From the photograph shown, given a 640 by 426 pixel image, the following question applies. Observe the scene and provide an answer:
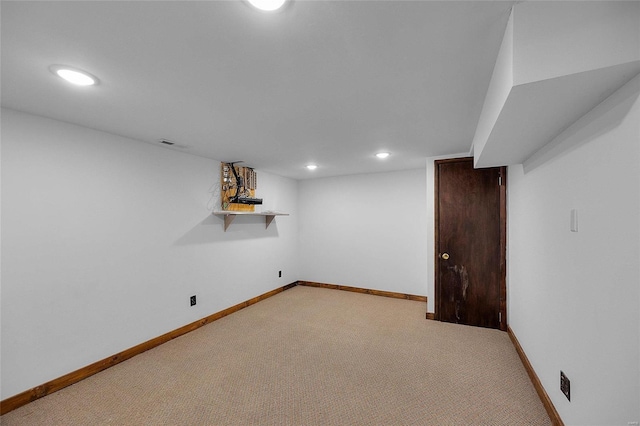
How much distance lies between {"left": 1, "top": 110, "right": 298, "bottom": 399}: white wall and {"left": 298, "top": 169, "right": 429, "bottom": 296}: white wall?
2090 mm

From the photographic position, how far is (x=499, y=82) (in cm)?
140

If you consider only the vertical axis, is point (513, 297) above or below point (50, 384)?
above

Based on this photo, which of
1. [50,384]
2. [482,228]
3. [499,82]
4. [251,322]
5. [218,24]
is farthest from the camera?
[251,322]

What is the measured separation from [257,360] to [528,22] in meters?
3.06

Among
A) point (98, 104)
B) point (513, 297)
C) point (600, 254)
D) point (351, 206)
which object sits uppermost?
point (98, 104)

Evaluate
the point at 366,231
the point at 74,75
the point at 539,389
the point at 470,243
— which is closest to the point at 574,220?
the point at 539,389

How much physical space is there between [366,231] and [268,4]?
169 inches

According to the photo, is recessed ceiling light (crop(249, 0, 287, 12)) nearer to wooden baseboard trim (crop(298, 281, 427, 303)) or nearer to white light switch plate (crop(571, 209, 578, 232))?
white light switch plate (crop(571, 209, 578, 232))

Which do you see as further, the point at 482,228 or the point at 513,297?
the point at 482,228

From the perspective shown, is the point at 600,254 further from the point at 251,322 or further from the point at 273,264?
the point at 273,264

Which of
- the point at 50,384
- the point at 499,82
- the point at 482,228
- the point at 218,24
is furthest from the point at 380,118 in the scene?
the point at 50,384

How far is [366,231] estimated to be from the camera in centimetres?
507

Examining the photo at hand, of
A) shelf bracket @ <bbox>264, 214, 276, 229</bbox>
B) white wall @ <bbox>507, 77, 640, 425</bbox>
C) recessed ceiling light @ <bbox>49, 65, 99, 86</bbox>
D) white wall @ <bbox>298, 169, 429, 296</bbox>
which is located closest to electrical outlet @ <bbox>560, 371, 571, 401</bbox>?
white wall @ <bbox>507, 77, 640, 425</bbox>

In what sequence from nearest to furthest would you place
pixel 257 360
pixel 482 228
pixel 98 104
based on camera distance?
pixel 98 104 < pixel 257 360 < pixel 482 228
